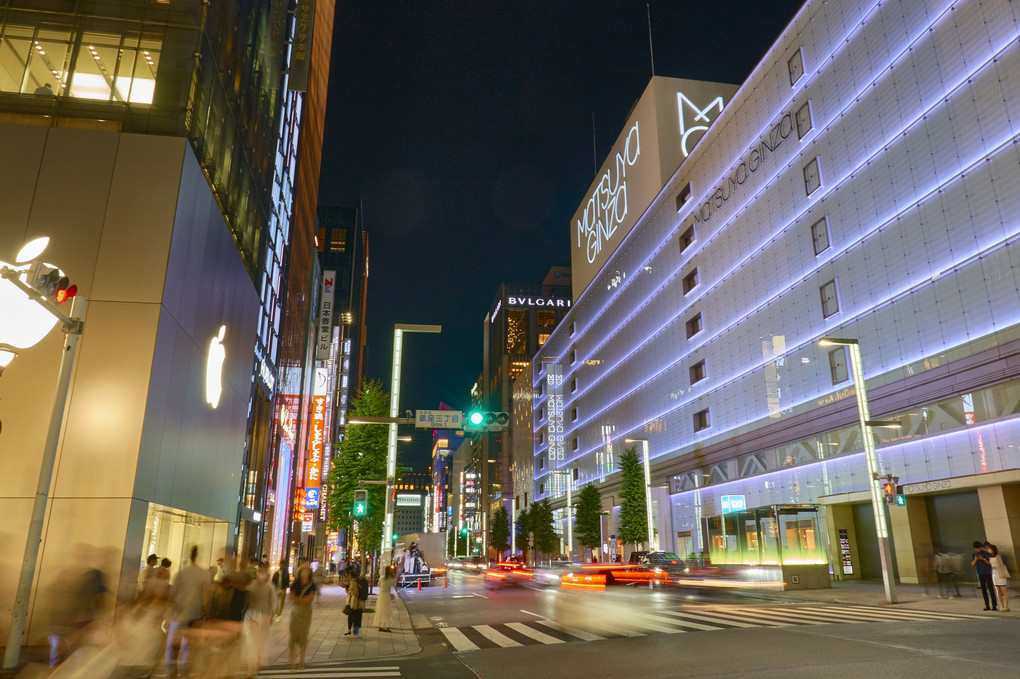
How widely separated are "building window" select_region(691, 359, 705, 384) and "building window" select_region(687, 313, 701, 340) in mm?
2359

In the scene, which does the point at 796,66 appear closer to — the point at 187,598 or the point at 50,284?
the point at 50,284

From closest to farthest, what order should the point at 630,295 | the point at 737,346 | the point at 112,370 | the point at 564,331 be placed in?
the point at 112,370
the point at 737,346
the point at 630,295
the point at 564,331

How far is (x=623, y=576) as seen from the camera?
115ft

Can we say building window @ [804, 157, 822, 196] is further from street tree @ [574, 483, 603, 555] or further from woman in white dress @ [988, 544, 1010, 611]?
street tree @ [574, 483, 603, 555]

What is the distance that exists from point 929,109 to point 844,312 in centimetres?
974

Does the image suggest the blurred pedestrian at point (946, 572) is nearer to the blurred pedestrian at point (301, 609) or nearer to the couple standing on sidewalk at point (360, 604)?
the couple standing on sidewalk at point (360, 604)

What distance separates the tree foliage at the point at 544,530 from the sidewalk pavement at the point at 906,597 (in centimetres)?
5646

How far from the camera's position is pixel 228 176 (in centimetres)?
2091

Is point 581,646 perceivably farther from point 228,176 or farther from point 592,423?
point 592,423

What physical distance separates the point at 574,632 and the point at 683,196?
42856 millimetres

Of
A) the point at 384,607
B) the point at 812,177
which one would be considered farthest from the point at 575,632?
the point at 812,177

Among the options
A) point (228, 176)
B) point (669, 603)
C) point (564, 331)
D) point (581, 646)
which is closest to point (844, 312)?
point (669, 603)

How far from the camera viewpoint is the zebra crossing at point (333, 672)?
36.6 ft

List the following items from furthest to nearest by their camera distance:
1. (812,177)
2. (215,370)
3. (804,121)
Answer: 1. (804,121)
2. (812,177)
3. (215,370)
